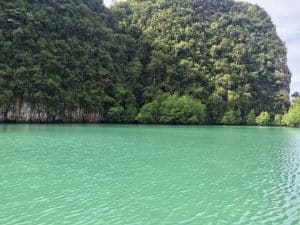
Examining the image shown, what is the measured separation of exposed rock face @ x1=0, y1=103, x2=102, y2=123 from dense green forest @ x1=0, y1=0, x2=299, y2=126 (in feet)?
0.65

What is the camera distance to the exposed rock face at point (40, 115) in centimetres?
7150

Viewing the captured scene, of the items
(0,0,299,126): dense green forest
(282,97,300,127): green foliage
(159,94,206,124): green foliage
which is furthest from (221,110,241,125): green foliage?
(282,97,300,127): green foliage

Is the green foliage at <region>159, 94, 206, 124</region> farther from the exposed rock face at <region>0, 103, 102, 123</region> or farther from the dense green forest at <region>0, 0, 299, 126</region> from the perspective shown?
the exposed rock face at <region>0, 103, 102, 123</region>

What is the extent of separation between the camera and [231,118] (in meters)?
95.9

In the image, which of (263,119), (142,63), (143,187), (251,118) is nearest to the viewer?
(143,187)

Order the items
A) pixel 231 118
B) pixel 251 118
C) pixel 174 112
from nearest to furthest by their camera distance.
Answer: pixel 174 112, pixel 231 118, pixel 251 118

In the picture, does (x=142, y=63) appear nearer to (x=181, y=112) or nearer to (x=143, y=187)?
(x=181, y=112)

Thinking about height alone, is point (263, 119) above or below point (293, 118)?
below

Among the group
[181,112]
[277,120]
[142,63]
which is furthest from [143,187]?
[142,63]

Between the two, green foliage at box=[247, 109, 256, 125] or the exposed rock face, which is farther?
green foliage at box=[247, 109, 256, 125]

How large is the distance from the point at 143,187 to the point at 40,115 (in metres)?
60.7

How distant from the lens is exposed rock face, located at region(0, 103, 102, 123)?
71500 millimetres

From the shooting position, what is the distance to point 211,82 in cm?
10344

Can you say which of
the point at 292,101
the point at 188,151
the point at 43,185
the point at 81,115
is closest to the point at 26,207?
the point at 43,185
